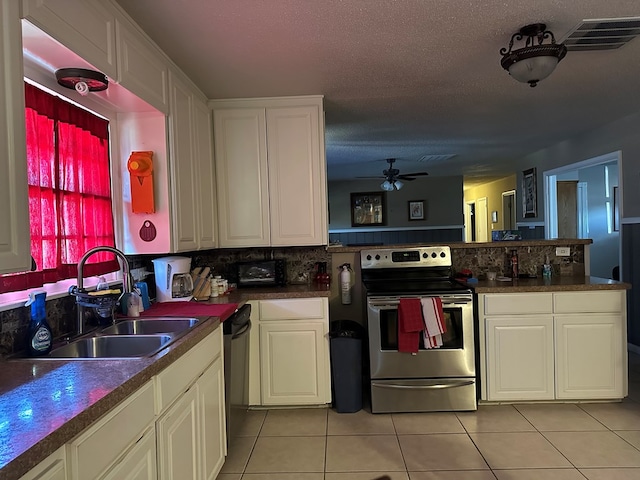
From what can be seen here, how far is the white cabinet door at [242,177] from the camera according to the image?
134 inches

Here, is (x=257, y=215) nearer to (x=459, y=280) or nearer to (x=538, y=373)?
(x=459, y=280)

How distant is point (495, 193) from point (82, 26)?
9.32 meters

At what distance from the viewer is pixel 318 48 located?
2.48 m

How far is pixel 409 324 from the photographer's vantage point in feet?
9.89

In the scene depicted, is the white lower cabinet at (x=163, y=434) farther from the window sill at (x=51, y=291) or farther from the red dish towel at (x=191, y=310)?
the window sill at (x=51, y=291)

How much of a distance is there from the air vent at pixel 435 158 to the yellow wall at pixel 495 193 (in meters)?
2.31

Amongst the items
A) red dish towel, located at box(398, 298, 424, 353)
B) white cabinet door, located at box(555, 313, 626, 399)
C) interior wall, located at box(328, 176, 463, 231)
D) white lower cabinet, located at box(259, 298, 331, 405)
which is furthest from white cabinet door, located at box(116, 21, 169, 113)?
interior wall, located at box(328, 176, 463, 231)

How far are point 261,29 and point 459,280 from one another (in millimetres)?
2256

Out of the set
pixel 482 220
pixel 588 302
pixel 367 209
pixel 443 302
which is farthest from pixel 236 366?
pixel 482 220

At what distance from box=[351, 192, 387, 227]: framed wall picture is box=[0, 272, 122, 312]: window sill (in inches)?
263

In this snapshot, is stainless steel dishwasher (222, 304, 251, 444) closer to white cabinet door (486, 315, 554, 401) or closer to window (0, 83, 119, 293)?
window (0, 83, 119, 293)

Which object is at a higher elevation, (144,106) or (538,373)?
(144,106)

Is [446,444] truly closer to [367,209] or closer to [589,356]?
[589,356]

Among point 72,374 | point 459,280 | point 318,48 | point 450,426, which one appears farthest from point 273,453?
point 318,48
